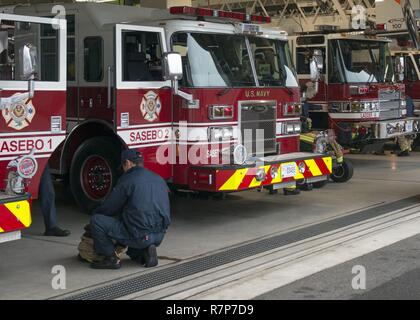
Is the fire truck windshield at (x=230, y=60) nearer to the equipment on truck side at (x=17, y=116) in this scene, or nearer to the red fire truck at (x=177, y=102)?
the red fire truck at (x=177, y=102)

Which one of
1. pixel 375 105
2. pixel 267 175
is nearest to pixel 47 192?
pixel 267 175

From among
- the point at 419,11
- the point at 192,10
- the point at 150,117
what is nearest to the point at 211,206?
the point at 150,117

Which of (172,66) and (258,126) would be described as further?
(258,126)

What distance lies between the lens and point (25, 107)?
6484 mm

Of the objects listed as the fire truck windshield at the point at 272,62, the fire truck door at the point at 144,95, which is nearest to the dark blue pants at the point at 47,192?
the fire truck door at the point at 144,95

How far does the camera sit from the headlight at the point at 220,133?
26.8ft

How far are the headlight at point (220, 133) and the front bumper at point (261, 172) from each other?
447 mm

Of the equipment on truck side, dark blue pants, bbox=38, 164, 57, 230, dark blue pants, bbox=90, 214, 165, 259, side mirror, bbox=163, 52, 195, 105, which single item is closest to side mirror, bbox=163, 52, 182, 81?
side mirror, bbox=163, 52, 195, 105

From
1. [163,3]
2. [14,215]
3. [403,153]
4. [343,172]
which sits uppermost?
[163,3]

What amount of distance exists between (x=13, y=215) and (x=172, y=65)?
9.00ft

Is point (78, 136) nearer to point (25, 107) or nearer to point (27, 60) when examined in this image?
point (25, 107)

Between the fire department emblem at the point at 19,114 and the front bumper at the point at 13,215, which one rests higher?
the fire department emblem at the point at 19,114
